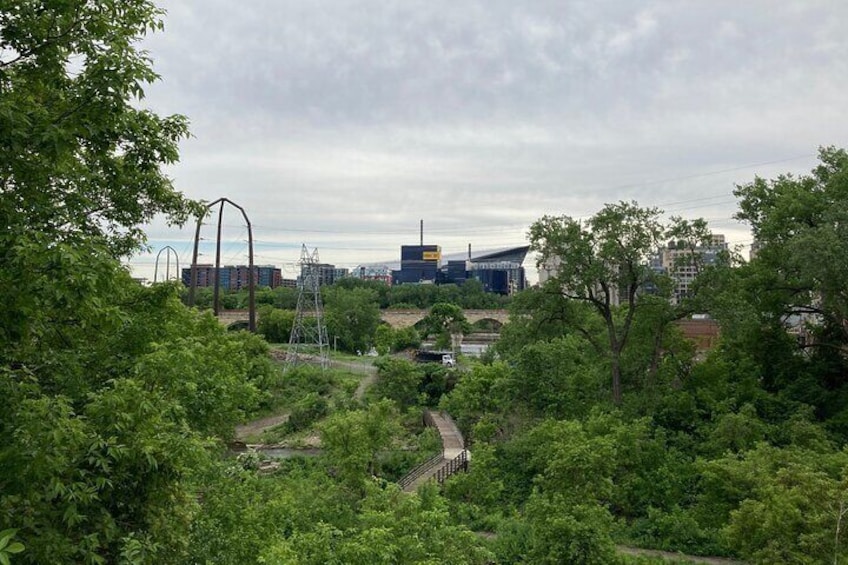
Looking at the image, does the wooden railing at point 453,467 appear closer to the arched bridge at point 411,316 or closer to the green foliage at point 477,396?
the green foliage at point 477,396

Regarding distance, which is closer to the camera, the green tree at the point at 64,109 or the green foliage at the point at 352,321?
the green tree at the point at 64,109

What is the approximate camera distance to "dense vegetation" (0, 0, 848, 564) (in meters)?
5.09

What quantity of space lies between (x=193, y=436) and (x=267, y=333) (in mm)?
60053

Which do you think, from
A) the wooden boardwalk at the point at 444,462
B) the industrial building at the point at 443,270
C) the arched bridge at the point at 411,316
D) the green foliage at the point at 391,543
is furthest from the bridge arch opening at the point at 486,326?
the industrial building at the point at 443,270

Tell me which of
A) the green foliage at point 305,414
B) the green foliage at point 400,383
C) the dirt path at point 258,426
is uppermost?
the green foliage at point 400,383

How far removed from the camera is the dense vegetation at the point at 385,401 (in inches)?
200

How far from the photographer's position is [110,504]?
5.48 m

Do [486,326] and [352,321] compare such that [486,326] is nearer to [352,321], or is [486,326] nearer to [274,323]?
[352,321]

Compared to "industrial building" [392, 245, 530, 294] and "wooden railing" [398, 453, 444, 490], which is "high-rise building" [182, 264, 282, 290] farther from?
"wooden railing" [398, 453, 444, 490]

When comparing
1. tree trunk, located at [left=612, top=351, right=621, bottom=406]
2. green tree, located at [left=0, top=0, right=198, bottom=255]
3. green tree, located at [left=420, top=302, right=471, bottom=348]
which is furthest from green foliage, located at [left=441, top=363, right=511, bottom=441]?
green tree, located at [left=420, top=302, right=471, bottom=348]

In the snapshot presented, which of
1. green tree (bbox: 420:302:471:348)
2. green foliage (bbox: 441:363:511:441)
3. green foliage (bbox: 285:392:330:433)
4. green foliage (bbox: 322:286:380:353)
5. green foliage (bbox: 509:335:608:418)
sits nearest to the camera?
green foliage (bbox: 509:335:608:418)

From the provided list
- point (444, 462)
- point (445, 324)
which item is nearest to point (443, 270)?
point (445, 324)

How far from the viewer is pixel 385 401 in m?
19.5

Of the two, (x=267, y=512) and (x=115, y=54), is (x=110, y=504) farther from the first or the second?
(x=267, y=512)
